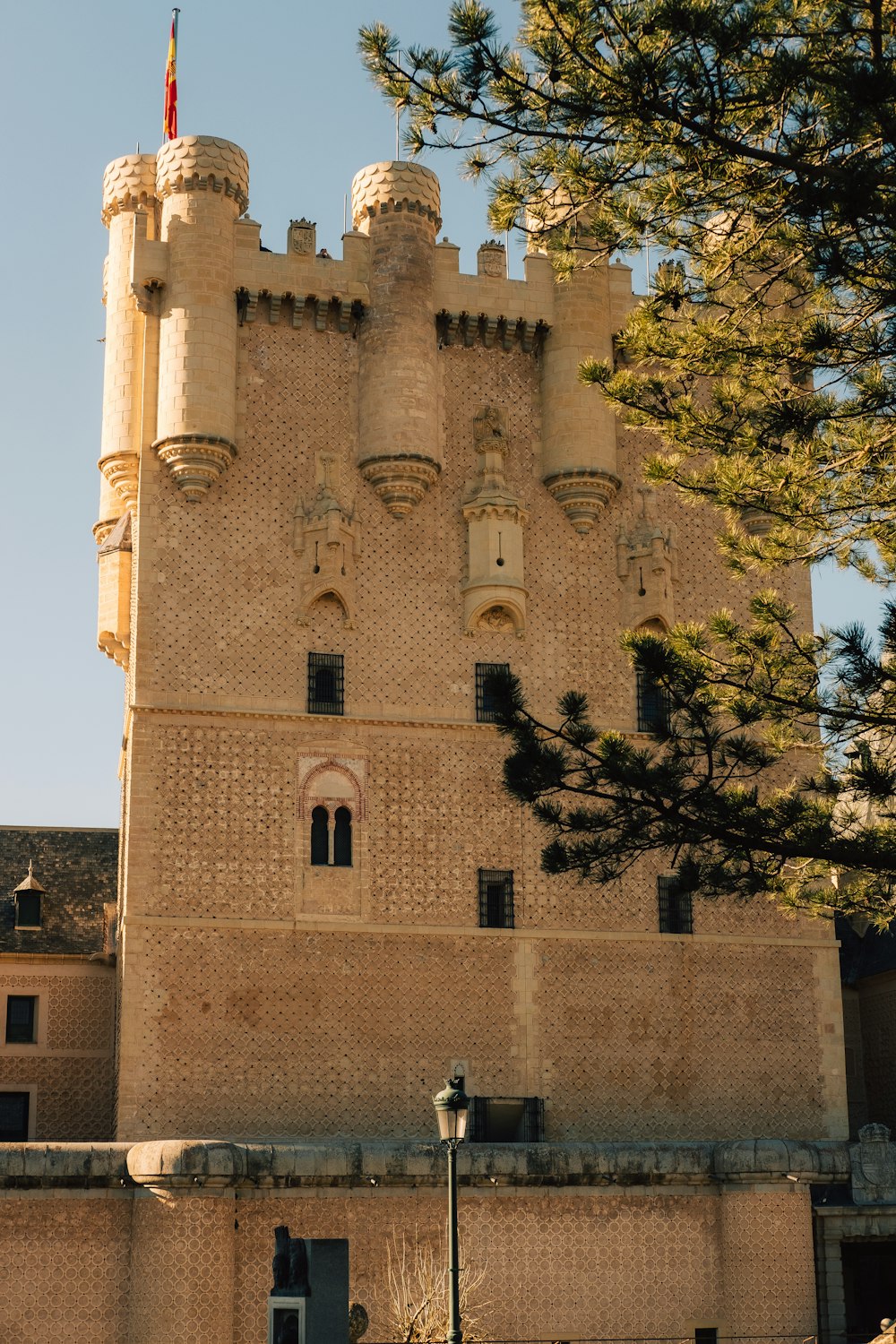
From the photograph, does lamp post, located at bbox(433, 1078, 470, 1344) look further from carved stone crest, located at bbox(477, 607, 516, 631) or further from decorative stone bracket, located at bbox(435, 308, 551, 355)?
decorative stone bracket, located at bbox(435, 308, 551, 355)

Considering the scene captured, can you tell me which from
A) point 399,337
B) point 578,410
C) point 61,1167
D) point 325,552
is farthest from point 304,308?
point 61,1167

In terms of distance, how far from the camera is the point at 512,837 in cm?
3183

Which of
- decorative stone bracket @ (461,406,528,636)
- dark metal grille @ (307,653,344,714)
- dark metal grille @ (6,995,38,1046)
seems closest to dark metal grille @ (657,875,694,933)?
decorative stone bracket @ (461,406,528,636)

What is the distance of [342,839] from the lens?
31172 millimetres

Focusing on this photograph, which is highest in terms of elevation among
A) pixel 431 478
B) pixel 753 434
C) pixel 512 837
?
pixel 431 478

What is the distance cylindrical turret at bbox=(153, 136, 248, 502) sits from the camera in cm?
3145

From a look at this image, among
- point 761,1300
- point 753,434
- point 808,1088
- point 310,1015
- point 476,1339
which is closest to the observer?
point 753,434

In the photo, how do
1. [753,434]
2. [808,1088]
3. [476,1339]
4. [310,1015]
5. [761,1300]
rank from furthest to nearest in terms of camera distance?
[808,1088]
[310,1015]
[761,1300]
[476,1339]
[753,434]

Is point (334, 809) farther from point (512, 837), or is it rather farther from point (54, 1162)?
point (54, 1162)

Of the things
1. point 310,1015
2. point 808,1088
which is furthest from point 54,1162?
point 808,1088

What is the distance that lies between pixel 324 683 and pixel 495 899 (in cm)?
442

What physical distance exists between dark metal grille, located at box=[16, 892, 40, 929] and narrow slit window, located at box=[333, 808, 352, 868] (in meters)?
6.85

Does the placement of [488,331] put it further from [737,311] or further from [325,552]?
[737,311]

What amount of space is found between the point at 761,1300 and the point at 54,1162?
393 inches
